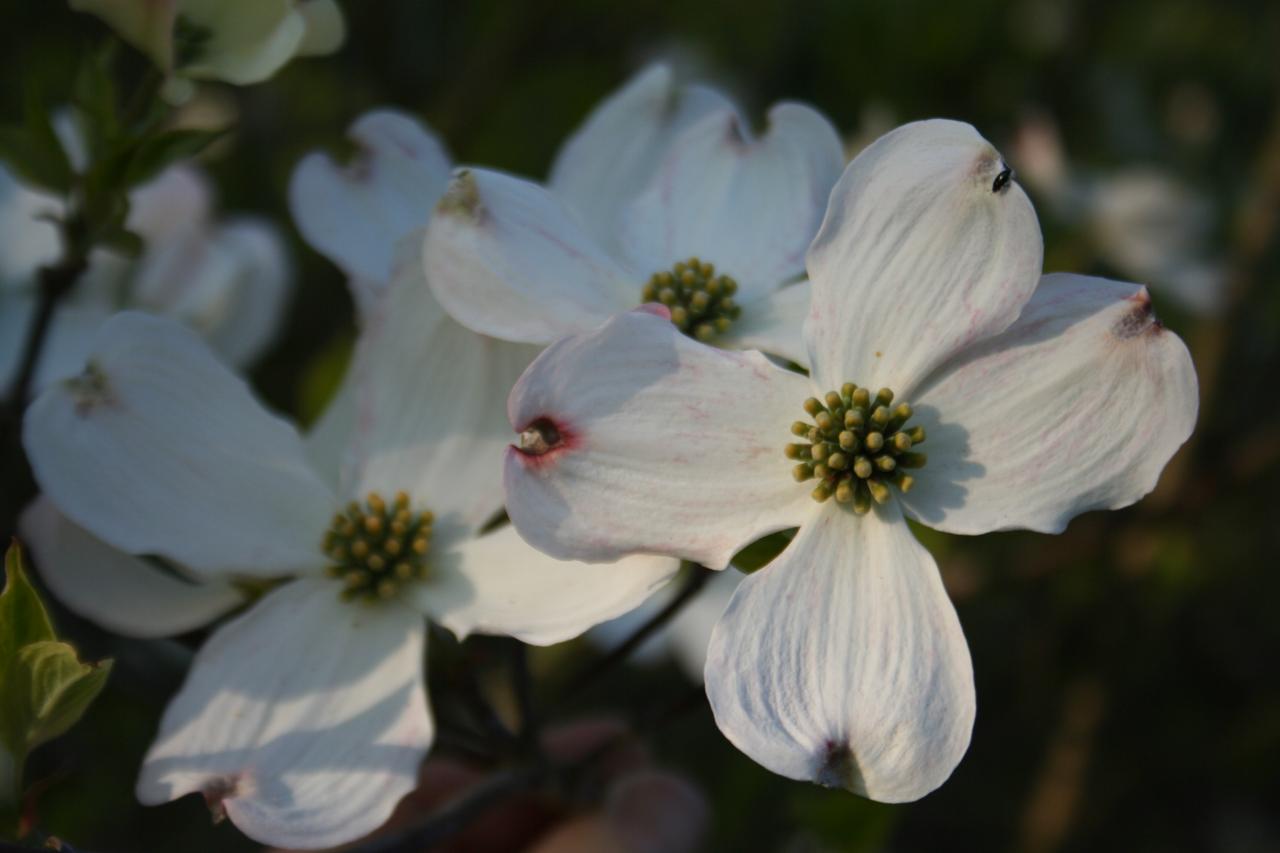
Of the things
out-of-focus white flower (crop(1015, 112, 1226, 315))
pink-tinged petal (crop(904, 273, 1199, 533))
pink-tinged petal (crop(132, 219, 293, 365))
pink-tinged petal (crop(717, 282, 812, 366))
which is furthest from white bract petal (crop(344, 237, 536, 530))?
out-of-focus white flower (crop(1015, 112, 1226, 315))

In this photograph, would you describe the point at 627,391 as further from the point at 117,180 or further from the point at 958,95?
the point at 958,95

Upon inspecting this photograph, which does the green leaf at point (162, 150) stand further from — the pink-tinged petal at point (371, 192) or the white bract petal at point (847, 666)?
the white bract petal at point (847, 666)

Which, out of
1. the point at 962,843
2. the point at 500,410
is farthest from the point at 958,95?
the point at 500,410

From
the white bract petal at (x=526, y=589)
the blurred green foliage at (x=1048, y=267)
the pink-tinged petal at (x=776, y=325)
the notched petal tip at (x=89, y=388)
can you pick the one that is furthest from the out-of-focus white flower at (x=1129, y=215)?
the notched petal tip at (x=89, y=388)

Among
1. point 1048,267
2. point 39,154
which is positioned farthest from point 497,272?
point 1048,267

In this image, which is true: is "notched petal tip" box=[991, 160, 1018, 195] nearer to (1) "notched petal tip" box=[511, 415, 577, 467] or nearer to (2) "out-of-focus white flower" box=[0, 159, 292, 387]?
(1) "notched petal tip" box=[511, 415, 577, 467]

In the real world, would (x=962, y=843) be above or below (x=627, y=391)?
below
